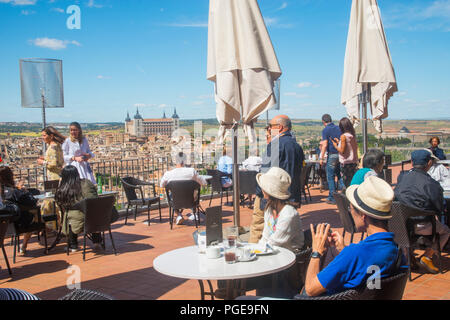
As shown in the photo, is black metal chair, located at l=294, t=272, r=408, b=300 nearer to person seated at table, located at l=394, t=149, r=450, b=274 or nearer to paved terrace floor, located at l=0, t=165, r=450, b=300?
paved terrace floor, located at l=0, t=165, r=450, b=300

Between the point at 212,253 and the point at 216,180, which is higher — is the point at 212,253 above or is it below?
above

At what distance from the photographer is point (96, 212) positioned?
566cm

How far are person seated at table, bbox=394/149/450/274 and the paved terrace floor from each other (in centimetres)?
31

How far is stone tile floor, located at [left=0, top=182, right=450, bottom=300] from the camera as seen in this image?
13.6 feet

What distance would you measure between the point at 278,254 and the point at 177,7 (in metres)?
5.14

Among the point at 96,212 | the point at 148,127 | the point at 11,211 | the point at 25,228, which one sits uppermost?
the point at 148,127

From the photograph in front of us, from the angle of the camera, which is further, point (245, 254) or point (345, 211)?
point (345, 211)

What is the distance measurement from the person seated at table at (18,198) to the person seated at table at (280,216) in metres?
3.78

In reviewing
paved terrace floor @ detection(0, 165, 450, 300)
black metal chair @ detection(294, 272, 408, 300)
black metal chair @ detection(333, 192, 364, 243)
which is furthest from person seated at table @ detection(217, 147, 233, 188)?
black metal chair @ detection(294, 272, 408, 300)

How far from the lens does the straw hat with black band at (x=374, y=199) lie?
7.51 ft

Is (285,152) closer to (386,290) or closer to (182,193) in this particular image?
(182,193)

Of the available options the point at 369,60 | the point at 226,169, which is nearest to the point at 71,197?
the point at 226,169

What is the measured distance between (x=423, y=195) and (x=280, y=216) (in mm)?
1956
